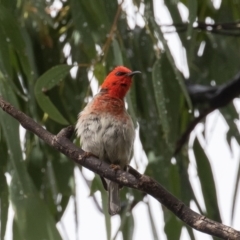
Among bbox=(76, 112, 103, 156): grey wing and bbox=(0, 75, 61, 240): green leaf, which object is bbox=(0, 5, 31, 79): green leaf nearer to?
bbox=(0, 75, 61, 240): green leaf

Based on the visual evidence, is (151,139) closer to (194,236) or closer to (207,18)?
(194,236)

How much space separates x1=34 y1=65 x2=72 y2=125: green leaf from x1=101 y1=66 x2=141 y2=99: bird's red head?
0.33m

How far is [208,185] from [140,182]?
1.13m

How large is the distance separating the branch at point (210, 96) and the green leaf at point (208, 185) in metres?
0.11

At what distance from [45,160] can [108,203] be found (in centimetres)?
37

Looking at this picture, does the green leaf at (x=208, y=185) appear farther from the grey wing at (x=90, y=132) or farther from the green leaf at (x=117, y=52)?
the green leaf at (x=117, y=52)

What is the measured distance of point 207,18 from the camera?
3133mm

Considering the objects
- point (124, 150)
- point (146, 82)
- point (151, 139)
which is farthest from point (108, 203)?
point (146, 82)

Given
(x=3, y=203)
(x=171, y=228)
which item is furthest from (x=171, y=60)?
(x=3, y=203)

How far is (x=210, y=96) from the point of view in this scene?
2.85 m

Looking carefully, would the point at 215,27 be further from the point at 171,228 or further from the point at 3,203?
the point at 3,203

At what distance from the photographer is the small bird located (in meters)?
2.51

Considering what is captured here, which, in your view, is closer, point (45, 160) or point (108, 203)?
point (108, 203)

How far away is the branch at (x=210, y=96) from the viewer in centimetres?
278
